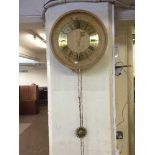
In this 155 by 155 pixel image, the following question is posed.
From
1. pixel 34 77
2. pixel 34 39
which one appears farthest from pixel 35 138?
pixel 34 77

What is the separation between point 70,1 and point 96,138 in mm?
1447

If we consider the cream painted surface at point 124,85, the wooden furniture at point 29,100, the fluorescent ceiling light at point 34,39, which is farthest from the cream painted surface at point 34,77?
the cream painted surface at point 124,85

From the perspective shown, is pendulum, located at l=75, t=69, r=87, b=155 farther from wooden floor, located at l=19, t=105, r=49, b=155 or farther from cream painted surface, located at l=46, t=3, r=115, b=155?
wooden floor, located at l=19, t=105, r=49, b=155

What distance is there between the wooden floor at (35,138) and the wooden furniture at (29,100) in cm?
49

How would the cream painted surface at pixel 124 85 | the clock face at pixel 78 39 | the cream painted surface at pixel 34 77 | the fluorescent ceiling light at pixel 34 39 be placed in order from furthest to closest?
the cream painted surface at pixel 34 77, the fluorescent ceiling light at pixel 34 39, the cream painted surface at pixel 124 85, the clock face at pixel 78 39

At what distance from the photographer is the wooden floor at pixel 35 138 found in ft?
14.1

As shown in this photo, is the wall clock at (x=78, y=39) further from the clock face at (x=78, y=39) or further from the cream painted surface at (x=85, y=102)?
the cream painted surface at (x=85, y=102)

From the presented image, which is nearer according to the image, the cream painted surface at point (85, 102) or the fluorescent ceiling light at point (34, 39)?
the cream painted surface at point (85, 102)

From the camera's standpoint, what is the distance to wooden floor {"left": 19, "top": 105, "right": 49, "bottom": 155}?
14.1 feet

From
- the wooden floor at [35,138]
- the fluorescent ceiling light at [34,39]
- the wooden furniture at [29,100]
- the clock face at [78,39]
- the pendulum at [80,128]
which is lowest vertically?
the wooden floor at [35,138]

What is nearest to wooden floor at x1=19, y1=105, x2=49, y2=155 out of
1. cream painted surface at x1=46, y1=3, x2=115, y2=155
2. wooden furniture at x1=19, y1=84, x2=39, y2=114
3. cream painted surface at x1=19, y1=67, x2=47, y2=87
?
wooden furniture at x1=19, y1=84, x2=39, y2=114

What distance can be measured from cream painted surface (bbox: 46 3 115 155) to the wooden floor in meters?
1.89
